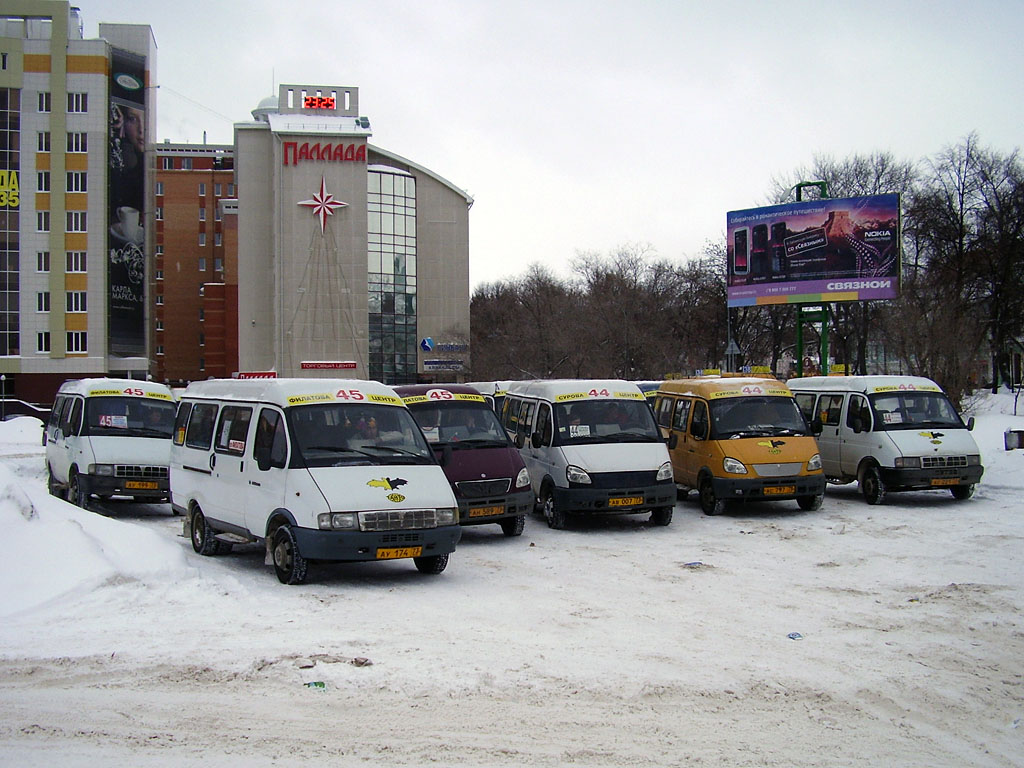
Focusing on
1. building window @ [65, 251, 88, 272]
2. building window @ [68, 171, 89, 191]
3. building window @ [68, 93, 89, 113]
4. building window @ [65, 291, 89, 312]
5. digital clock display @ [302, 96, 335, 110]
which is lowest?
building window @ [65, 291, 89, 312]

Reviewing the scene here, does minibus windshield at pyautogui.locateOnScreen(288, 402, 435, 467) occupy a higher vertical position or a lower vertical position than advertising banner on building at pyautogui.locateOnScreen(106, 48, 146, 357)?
lower

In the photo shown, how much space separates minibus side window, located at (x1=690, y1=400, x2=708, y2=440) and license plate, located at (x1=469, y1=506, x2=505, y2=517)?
480 centimetres

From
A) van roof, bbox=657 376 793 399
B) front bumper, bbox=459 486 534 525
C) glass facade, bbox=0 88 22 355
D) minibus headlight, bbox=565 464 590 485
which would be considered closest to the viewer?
front bumper, bbox=459 486 534 525

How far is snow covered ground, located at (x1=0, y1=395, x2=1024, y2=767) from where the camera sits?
5.50 metres

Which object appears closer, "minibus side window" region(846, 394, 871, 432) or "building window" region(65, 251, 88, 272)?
"minibus side window" region(846, 394, 871, 432)

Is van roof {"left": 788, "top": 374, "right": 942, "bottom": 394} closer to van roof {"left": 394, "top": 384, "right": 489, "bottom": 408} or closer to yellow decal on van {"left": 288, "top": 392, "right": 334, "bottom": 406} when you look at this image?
van roof {"left": 394, "top": 384, "right": 489, "bottom": 408}

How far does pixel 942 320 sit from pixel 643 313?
23.9 meters

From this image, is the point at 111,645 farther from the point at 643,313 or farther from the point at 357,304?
the point at 357,304

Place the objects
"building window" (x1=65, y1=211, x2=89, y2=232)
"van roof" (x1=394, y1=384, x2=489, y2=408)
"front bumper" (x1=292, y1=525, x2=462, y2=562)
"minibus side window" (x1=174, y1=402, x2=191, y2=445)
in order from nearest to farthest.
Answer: "front bumper" (x1=292, y1=525, x2=462, y2=562) → "minibus side window" (x1=174, y1=402, x2=191, y2=445) → "van roof" (x1=394, y1=384, x2=489, y2=408) → "building window" (x1=65, y1=211, x2=89, y2=232)

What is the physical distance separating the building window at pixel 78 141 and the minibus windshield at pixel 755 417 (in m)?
61.8

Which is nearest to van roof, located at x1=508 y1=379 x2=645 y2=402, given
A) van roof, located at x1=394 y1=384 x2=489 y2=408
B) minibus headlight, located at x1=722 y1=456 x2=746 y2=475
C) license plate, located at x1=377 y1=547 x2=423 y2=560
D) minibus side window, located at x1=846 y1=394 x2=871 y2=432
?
van roof, located at x1=394 y1=384 x2=489 y2=408

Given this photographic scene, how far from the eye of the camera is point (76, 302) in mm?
66625

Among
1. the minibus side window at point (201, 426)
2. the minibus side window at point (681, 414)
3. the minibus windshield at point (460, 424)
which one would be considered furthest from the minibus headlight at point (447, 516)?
the minibus side window at point (681, 414)

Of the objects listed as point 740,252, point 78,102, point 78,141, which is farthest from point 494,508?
point 78,102
